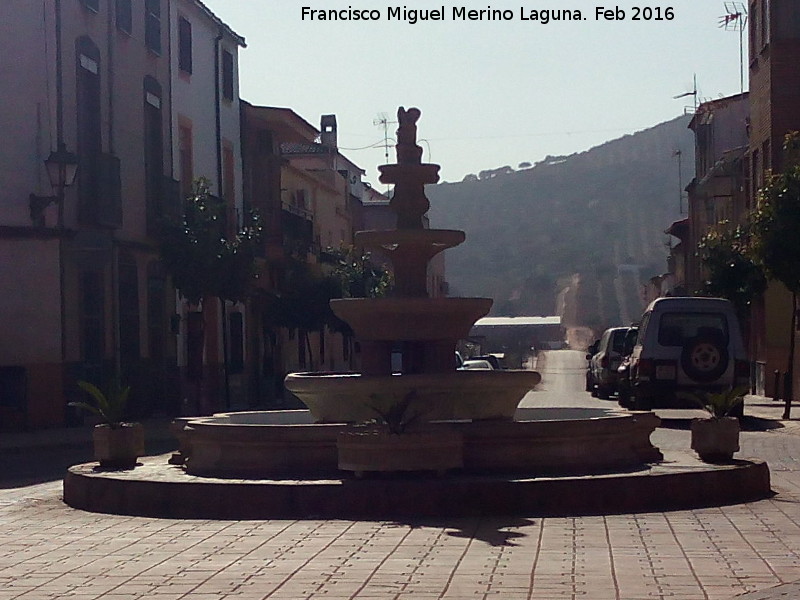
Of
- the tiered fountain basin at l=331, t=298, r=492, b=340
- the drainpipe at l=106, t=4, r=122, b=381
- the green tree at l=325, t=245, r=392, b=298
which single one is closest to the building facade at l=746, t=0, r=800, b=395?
the drainpipe at l=106, t=4, r=122, b=381

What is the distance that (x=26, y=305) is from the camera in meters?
26.9

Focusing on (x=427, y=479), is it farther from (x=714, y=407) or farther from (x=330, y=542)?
(x=714, y=407)

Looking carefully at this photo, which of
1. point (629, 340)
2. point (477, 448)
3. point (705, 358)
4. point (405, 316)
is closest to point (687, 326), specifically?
point (705, 358)

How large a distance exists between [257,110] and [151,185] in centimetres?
1133

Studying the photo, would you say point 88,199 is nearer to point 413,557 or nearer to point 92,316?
point 92,316

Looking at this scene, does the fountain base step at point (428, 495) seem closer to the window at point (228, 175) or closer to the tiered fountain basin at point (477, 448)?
the tiered fountain basin at point (477, 448)

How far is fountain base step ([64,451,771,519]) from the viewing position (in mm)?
10914

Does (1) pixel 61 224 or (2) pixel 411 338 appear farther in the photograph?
(1) pixel 61 224

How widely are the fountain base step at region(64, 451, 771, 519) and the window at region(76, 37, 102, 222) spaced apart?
672 inches

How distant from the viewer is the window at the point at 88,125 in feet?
93.1

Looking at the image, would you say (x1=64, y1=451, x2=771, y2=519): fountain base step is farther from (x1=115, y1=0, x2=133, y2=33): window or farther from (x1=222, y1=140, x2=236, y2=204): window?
(x1=222, y1=140, x2=236, y2=204): window

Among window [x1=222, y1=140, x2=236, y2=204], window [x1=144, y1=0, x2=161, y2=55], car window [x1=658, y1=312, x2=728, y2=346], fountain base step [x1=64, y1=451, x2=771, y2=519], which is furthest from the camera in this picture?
window [x1=222, y1=140, x2=236, y2=204]

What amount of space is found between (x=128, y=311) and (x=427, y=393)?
18.5m

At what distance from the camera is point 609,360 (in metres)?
35.4
